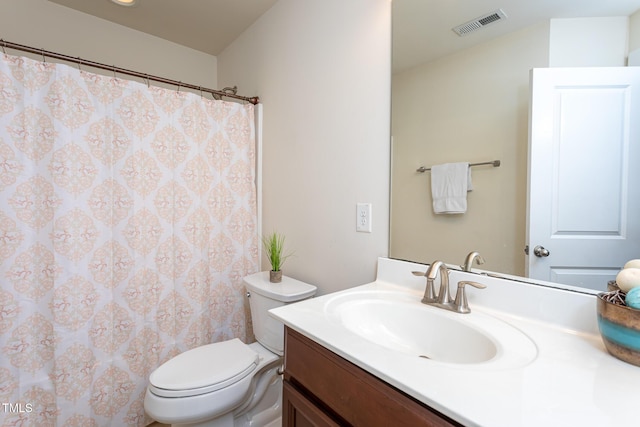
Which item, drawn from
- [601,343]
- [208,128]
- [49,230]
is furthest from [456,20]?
[49,230]

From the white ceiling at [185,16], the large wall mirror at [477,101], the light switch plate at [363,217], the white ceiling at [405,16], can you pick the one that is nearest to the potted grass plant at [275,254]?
the light switch plate at [363,217]

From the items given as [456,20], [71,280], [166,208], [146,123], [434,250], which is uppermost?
[456,20]

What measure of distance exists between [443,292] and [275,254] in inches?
37.0

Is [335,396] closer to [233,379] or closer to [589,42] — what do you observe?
[233,379]

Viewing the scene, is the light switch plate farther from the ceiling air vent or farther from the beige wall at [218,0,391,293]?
the ceiling air vent

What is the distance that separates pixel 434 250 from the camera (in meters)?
1.14

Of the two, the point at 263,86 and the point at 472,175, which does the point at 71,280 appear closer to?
the point at 263,86

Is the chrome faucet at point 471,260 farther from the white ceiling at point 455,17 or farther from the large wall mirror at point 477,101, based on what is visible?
the white ceiling at point 455,17

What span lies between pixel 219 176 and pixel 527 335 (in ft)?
5.64

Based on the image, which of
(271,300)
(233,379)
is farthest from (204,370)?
(271,300)

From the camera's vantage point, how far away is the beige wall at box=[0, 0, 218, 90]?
68.8 inches

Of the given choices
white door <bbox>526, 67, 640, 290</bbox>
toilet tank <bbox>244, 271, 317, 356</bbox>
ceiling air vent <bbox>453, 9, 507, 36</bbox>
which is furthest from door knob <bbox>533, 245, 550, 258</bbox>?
toilet tank <bbox>244, 271, 317, 356</bbox>

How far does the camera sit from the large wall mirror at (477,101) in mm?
845

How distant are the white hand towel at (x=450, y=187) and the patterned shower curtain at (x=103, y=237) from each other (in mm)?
1288
